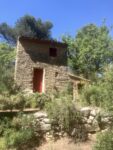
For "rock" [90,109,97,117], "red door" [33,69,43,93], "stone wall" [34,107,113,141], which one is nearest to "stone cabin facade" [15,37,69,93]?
"red door" [33,69,43,93]

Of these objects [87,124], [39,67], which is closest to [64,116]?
[87,124]

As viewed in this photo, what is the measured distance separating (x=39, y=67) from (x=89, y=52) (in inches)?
449

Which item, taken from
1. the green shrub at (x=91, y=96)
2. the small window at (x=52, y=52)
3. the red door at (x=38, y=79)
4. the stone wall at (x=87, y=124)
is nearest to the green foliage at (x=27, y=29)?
the small window at (x=52, y=52)

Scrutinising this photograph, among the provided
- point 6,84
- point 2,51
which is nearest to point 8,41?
point 2,51

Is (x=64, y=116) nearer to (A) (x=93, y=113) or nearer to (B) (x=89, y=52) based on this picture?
(A) (x=93, y=113)

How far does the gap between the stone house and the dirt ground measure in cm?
839

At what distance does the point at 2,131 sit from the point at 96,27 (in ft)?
80.9

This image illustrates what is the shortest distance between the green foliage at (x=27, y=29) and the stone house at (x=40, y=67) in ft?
57.0

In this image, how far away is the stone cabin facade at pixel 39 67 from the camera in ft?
72.6

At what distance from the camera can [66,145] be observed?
1323 centimetres

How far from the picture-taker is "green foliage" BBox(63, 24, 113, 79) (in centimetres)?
3234

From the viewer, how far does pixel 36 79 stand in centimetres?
2289

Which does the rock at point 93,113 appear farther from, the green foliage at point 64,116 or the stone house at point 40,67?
the stone house at point 40,67

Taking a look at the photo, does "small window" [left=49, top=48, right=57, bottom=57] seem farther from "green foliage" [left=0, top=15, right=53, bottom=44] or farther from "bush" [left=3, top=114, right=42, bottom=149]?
"green foliage" [left=0, top=15, right=53, bottom=44]
